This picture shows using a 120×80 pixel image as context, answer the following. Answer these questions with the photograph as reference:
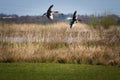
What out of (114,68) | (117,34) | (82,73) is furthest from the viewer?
(117,34)

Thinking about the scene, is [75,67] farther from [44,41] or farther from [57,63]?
[44,41]

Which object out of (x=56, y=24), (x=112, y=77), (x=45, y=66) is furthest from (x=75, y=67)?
(x=56, y=24)

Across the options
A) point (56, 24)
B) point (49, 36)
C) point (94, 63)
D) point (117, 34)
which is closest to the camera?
point (94, 63)

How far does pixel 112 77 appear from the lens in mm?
11602

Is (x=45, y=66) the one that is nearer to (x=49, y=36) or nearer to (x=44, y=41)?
(x=44, y=41)

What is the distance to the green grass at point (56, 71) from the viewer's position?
1142cm

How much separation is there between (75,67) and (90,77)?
1861 millimetres

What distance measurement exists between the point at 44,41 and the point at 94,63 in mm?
3985

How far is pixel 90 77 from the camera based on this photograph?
1149 cm

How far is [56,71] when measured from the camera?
12.4 metres

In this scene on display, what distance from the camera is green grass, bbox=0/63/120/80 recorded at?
450 inches

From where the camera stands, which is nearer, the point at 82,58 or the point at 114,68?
the point at 114,68

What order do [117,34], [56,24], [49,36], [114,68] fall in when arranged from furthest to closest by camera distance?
[56,24], [49,36], [117,34], [114,68]

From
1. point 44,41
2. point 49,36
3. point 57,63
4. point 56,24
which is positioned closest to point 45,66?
point 57,63
